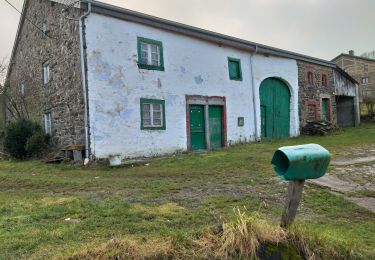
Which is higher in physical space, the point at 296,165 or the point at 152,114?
the point at 152,114

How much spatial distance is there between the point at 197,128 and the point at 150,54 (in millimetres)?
3855

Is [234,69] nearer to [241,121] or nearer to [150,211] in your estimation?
[241,121]

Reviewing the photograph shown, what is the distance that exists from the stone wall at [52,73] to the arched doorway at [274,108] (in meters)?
9.95

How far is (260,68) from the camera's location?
1817 centimetres

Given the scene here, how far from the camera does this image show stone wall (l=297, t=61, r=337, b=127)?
2083cm

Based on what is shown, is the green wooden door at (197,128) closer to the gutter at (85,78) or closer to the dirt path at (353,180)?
the gutter at (85,78)

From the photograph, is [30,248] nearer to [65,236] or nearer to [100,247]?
[65,236]

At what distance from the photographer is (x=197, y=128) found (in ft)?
49.5

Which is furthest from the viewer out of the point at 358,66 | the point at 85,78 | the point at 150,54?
the point at 358,66

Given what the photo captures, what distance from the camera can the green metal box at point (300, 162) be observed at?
9.87 feet

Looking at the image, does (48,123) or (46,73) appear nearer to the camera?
(48,123)

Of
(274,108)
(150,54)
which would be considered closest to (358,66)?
(274,108)

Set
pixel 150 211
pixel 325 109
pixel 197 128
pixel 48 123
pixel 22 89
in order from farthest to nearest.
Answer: pixel 325 109 → pixel 22 89 → pixel 48 123 → pixel 197 128 → pixel 150 211

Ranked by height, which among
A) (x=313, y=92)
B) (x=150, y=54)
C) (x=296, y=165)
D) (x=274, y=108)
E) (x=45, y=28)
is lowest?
(x=296, y=165)
